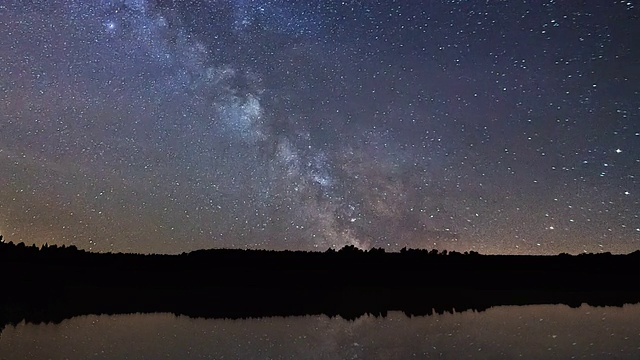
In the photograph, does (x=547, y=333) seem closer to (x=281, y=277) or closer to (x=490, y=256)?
(x=281, y=277)

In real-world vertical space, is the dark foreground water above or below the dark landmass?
below

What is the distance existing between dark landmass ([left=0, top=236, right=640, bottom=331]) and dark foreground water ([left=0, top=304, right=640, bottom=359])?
9.66 metres

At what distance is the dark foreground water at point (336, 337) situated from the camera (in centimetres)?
1391

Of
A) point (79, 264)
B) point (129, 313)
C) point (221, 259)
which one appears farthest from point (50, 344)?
point (221, 259)

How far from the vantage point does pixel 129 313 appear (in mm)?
26359

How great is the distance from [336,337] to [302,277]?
38.1m

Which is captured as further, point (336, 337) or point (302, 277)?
point (302, 277)

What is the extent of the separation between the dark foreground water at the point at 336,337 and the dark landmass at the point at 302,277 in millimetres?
9657

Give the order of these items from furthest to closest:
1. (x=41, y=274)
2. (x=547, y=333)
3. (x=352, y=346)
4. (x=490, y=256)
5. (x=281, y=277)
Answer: (x=490, y=256), (x=281, y=277), (x=41, y=274), (x=547, y=333), (x=352, y=346)

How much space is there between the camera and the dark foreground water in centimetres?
1391

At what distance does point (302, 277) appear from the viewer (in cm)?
5519

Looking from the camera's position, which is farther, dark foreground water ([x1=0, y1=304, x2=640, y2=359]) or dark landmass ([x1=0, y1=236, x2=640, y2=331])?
dark landmass ([x1=0, y1=236, x2=640, y2=331])

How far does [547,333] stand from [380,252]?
4316 cm

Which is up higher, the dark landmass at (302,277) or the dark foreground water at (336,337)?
the dark landmass at (302,277)
